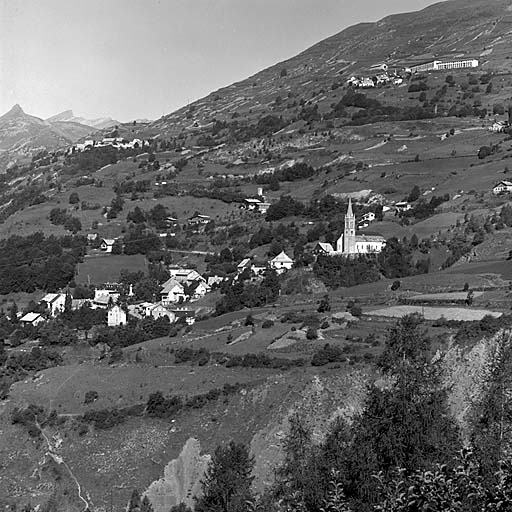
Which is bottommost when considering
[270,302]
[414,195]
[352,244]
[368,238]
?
[270,302]

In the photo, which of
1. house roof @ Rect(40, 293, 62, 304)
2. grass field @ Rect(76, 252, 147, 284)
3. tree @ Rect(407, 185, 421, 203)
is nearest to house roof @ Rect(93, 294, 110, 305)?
house roof @ Rect(40, 293, 62, 304)

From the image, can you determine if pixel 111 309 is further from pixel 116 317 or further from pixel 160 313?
pixel 160 313

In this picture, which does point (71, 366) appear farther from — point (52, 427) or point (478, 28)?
point (478, 28)

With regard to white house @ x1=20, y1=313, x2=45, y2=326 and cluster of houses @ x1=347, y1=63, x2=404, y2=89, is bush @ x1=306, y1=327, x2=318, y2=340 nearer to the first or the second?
white house @ x1=20, y1=313, x2=45, y2=326

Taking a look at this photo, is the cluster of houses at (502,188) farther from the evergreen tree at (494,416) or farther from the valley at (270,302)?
the evergreen tree at (494,416)

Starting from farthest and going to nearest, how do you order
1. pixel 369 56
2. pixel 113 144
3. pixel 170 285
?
1. pixel 369 56
2. pixel 113 144
3. pixel 170 285

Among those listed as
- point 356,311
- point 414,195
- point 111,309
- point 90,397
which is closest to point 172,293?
point 111,309

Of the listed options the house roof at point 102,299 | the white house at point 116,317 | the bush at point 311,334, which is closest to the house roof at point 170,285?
the house roof at point 102,299
